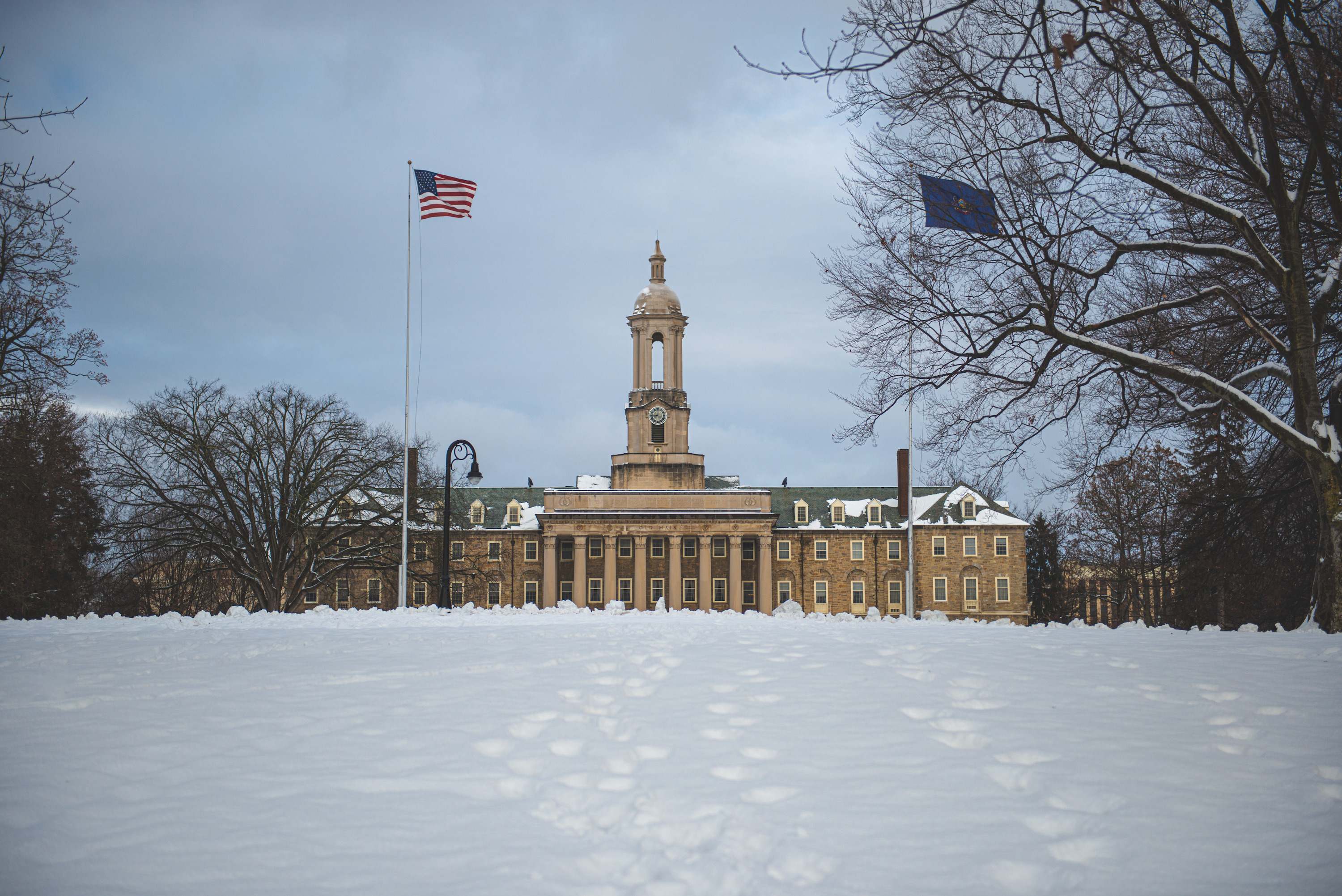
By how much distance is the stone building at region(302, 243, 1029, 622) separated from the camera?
68812 mm

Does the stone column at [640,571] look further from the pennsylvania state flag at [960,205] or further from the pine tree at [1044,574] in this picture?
the pennsylvania state flag at [960,205]

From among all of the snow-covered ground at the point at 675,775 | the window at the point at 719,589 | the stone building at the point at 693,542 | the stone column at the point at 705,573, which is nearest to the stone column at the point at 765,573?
the stone building at the point at 693,542

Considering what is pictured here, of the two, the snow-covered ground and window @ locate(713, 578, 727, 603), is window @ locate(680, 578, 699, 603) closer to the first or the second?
window @ locate(713, 578, 727, 603)

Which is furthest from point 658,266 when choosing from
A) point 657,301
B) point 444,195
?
point 444,195

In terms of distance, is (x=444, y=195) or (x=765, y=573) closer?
(x=444, y=195)

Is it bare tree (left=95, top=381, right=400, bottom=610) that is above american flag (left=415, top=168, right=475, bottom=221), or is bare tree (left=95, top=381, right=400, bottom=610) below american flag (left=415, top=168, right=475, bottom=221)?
below

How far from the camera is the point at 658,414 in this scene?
7038 cm

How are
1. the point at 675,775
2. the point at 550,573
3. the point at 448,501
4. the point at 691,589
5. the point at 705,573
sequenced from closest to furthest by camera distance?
the point at 675,775 < the point at 448,501 < the point at 550,573 < the point at 705,573 < the point at 691,589

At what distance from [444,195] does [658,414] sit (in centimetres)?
4219

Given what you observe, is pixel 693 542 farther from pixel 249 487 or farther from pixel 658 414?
pixel 249 487

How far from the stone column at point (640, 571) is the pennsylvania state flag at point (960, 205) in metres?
56.1

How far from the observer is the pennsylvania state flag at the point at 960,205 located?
42.5 ft

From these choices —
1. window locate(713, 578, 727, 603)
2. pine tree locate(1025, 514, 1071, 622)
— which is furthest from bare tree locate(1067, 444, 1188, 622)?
window locate(713, 578, 727, 603)

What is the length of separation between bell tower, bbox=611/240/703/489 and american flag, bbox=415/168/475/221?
1638 inches
